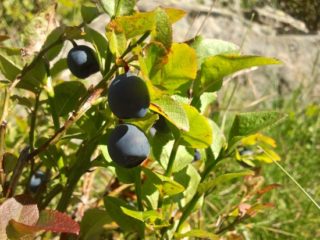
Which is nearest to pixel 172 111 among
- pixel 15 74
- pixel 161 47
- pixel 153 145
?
pixel 161 47

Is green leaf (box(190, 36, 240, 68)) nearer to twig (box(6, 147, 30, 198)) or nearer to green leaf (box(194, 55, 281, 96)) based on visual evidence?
green leaf (box(194, 55, 281, 96))

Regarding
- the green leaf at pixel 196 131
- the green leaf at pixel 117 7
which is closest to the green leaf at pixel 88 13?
the green leaf at pixel 117 7

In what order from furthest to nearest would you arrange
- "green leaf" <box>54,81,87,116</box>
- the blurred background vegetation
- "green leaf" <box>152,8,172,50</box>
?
the blurred background vegetation → "green leaf" <box>54,81,87,116</box> → "green leaf" <box>152,8,172,50</box>

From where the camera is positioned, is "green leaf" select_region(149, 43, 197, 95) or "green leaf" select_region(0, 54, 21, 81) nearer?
"green leaf" select_region(149, 43, 197, 95)

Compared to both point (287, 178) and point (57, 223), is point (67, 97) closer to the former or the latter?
point (57, 223)

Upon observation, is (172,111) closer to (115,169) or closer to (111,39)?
(111,39)

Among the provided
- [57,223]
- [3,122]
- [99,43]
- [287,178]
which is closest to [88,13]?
[99,43]

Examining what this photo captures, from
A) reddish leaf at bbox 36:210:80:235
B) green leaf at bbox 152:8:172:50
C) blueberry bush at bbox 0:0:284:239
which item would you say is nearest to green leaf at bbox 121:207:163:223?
blueberry bush at bbox 0:0:284:239
